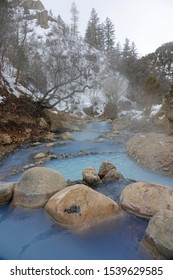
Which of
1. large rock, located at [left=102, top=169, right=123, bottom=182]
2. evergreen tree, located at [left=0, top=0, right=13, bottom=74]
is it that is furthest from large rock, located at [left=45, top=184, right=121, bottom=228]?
evergreen tree, located at [left=0, top=0, right=13, bottom=74]

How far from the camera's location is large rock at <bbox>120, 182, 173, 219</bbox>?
15.6 ft

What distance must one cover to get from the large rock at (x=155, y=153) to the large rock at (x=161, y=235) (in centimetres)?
425

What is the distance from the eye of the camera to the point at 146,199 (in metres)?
4.91

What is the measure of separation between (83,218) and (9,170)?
16.8 ft

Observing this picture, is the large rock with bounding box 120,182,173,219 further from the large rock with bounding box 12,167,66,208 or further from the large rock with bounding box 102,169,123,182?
the large rock with bounding box 12,167,66,208

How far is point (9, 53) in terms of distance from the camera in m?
24.2

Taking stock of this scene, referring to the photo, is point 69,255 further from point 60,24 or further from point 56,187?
point 60,24

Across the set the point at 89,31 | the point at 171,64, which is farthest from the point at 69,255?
the point at 89,31

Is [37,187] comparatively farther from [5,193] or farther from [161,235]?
[161,235]

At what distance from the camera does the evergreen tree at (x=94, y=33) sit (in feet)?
189

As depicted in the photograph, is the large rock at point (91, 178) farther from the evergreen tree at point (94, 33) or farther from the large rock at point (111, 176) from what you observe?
the evergreen tree at point (94, 33)

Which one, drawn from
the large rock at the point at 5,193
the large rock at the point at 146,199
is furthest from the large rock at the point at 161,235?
the large rock at the point at 5,193

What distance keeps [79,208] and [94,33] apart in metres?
59.4

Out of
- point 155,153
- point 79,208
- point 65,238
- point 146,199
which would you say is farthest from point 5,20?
point 65,238
